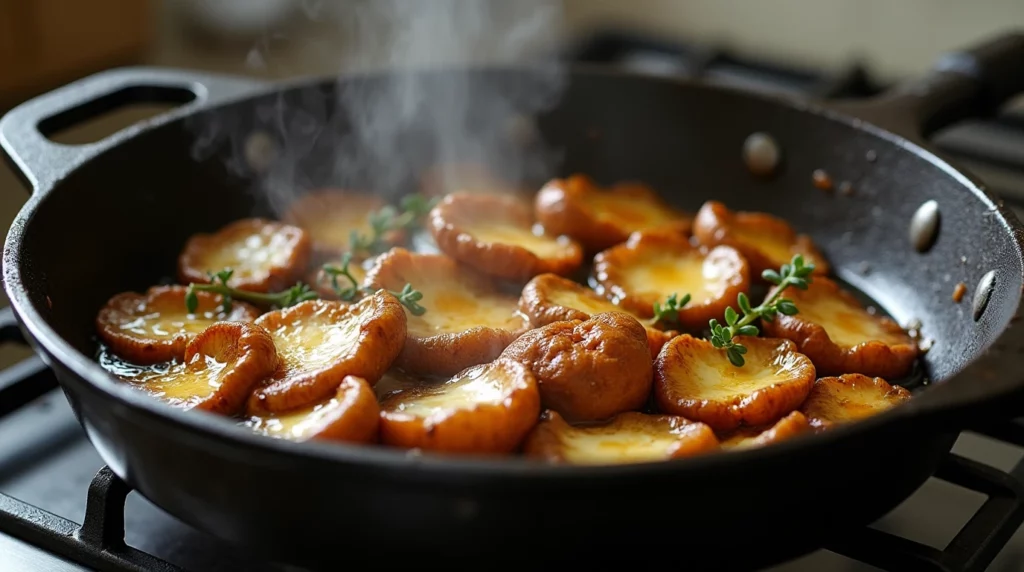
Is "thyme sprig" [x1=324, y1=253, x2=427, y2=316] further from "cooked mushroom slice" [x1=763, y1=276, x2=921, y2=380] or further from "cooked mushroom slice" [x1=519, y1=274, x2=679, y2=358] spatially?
"cooked mushroom slice" [x1=763, y1=276, x2=921, y2=380]

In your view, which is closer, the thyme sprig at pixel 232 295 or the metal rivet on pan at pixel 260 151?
the thyme sprig at pixel 232 295

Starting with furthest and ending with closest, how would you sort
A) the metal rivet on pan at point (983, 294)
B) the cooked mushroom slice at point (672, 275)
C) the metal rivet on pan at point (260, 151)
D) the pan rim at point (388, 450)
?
the metal rivet on pan at point (260, 151)
the cooked mushroom slice at point (672, 275)
the metal rivet on pan at point (983, 294)
the pan rim at point (388, 450)

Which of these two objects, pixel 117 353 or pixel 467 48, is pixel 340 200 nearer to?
pixel 117 353

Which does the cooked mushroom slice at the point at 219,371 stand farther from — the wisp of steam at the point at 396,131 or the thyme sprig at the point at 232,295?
the wisp of steam at the point at 396,131

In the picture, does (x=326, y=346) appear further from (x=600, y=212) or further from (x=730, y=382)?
(x=600, y=212)

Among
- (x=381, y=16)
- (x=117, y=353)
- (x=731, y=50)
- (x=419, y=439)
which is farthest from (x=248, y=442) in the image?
(x=731, y=50)

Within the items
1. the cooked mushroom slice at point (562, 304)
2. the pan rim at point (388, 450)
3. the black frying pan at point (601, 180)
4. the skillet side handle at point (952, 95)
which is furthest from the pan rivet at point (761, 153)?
the pan rim at point (388, 450)

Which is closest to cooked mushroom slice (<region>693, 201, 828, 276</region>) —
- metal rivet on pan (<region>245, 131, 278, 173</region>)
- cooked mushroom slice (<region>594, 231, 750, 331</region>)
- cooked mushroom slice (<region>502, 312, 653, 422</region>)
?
cooked mushroom slice (<region>594, 231, 750, 331</region>)
